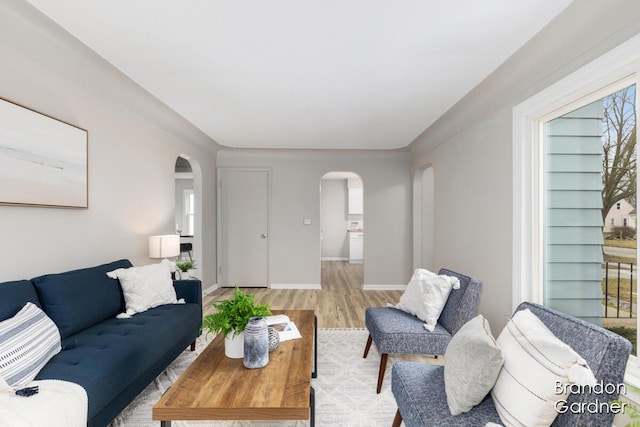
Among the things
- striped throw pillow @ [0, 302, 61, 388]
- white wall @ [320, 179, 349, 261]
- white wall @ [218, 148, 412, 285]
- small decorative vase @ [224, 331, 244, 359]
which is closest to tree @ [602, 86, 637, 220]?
small decorative vase @ [224, 331, 244, 359]

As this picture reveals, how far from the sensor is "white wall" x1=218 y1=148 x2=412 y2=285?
5.58m

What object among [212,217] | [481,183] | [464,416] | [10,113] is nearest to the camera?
[464,416]

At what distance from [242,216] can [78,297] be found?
3.55m

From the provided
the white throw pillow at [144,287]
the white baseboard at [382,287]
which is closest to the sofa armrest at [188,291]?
the white throw pillow at [144,287]

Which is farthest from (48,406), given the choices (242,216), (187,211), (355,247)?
(355,247)

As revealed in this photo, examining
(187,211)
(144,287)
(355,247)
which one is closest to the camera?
(144,287)

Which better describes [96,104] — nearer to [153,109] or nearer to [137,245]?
[153,109]

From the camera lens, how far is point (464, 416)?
1.36m

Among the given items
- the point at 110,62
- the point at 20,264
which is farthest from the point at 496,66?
the point at 20,264

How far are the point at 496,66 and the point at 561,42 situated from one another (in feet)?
1.70

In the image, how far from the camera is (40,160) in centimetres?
215

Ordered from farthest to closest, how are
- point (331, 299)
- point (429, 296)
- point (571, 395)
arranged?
point (331, 299), point (429, 296), point (571, 395)

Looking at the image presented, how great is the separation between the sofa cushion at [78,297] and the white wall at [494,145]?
317 cm

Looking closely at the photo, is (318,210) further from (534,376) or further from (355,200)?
(534,376)
